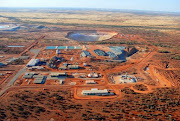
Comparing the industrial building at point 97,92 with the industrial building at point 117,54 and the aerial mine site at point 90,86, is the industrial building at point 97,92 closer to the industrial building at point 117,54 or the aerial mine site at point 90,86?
the aerial mine site at point 90,86

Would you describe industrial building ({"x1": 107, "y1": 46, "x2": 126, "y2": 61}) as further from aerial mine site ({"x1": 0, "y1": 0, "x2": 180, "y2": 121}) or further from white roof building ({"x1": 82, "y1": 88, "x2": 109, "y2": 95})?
white roof building ({"x1": 82, "y1": 88, "x2": 109, "y2": 95})

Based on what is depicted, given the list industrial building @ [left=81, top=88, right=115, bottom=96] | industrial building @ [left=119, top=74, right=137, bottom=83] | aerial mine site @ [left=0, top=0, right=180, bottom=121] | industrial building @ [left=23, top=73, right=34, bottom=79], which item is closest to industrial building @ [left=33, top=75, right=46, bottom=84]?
aerial mine site @ [left=0, top=0, right=180, bottom=121]

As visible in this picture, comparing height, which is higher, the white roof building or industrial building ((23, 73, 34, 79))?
industrial building ((23, 73, 34, 79))

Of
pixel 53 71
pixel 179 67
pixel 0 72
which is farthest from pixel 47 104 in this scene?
pixel 179 67

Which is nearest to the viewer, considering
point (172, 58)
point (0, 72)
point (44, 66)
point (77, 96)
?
point (77, 96)

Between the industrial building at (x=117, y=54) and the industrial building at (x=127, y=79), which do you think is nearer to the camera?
the industrial building at (x=127, y=79)

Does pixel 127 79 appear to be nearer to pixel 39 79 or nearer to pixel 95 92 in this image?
pixel 95 92

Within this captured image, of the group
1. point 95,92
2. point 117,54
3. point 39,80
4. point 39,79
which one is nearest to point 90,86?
point 95,92

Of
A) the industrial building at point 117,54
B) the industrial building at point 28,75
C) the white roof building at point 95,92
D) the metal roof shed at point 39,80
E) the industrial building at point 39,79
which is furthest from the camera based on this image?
the industrial building at point 117,54

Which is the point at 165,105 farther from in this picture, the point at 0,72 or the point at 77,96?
the point at 0,72

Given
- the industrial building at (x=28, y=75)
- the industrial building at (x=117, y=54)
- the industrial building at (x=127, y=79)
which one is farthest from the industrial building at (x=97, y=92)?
the industrial building at (x=117, y=54)

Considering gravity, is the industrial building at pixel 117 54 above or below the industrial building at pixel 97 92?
above
